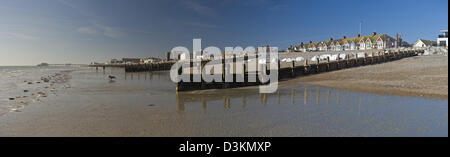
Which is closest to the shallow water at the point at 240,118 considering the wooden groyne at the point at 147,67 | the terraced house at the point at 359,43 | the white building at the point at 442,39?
the wooden groyne at the point at 147,67

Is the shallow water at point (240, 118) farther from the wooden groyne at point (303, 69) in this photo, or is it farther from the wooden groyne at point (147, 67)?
the wooden groyne at point (147, 67)

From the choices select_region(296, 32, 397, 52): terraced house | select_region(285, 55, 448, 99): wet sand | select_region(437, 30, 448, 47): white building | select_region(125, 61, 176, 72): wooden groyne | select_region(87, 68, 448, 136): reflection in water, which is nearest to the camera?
select_region(87, 68, 448, 136): reflection in water

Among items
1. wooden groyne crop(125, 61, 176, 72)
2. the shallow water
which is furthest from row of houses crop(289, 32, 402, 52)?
the shallow water

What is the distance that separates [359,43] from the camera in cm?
7600

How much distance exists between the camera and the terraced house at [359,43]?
6956cm

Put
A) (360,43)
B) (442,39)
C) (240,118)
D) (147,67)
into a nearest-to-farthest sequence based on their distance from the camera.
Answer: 1. (240,118)
2. (147,67)
3. (442,39)
4. (360,43)

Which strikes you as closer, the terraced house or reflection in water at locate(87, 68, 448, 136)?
reflection in water at locate(87, 68, 448, 136)

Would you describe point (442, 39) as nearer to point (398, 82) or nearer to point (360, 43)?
point (360, 43)

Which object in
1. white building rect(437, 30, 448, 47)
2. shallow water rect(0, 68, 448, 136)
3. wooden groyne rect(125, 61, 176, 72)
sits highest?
white building rect(437, 30, 448, 47)

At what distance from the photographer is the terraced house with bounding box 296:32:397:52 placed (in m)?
69.6

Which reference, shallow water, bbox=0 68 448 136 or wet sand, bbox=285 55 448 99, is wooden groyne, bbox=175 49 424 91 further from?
shallow water, bbox=0 68 448 136

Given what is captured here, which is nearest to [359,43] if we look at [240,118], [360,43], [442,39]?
[360,43]
